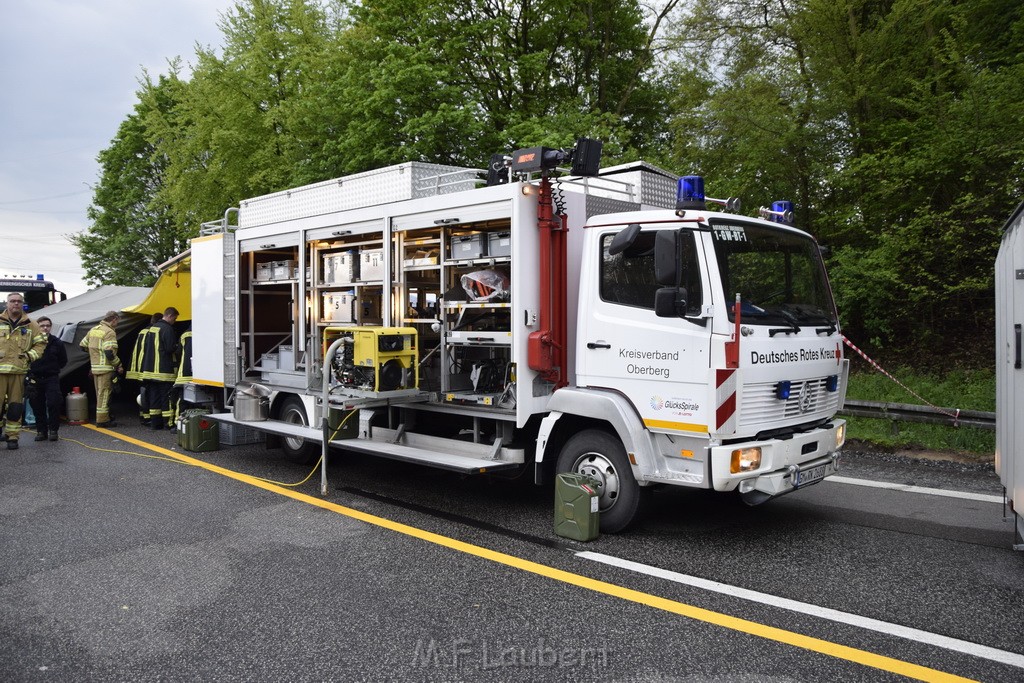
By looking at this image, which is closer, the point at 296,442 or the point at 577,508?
the point at 577,508

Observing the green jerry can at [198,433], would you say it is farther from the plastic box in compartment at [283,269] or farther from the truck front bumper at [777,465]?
the truck front bumper at [777,465]

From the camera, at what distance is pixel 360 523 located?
20.3 feet

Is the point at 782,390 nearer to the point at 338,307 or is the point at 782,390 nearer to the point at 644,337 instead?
the point at 644,337

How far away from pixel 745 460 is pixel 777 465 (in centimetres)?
32

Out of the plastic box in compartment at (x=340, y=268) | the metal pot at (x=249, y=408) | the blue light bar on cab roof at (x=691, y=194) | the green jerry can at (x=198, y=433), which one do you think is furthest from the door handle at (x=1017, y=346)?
the green jerry can at (x=198, y=433)

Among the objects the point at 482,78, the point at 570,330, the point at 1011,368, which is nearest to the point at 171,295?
the point at 482,78

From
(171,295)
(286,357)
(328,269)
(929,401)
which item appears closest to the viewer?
(328,269)

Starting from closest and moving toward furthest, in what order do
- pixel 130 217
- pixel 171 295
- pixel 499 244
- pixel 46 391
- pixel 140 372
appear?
pixel 499 244 < pixel 46 391 < pixel 140 372 < pixel 171 295 < pixel 130 217

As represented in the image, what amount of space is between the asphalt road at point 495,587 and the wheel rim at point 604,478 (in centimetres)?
28

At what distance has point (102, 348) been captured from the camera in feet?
41.1

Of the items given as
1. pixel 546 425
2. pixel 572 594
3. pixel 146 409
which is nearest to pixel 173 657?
pixel 572 594

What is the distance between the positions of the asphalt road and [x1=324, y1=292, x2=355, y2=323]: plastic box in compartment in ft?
6.21

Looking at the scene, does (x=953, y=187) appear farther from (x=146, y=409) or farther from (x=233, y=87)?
(x=233, y=87)

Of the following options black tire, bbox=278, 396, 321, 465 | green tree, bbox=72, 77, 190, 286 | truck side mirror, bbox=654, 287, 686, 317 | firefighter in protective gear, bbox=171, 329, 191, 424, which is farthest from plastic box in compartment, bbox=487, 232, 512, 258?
green tree, bbox=72, 77, 190, 286
